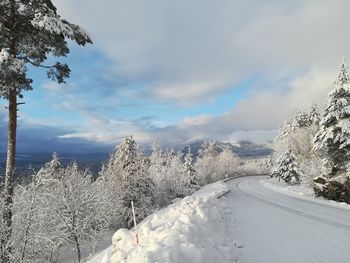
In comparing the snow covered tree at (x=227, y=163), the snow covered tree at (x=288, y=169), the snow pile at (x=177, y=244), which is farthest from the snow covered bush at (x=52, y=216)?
the snow covered tree at (x=227, y=163)

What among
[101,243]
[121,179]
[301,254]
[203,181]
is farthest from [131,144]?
[203,181]

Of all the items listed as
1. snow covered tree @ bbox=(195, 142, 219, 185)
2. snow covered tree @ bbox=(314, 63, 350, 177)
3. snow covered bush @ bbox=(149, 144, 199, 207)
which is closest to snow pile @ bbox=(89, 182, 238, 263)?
snow covered tree @ bbox=(314, 63, 350, 177)

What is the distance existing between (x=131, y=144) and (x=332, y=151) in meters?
19.2

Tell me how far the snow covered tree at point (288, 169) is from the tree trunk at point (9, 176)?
43208 millimetres

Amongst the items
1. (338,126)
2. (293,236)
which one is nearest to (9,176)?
(293,236)

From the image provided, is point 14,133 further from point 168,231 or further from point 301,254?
point 301,254

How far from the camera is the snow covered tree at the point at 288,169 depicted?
53.7 metres

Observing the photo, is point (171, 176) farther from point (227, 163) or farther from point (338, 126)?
point (227, 163)

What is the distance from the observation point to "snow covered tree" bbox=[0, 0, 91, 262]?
13.9 meters

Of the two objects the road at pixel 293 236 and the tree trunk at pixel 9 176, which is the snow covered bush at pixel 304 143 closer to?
the road at pixel 293 236

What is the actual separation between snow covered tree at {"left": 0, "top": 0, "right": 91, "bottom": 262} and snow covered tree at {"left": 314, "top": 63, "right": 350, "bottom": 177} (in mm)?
21066

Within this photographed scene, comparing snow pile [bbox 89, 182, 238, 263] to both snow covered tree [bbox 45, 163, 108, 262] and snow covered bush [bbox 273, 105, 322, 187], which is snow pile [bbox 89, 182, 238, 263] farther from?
snow covered bush [bbox 273, 105, 322, 187]

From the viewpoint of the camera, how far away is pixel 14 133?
15555 millimetres

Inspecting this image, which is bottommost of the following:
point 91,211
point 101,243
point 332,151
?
point 101,243
